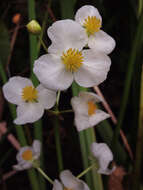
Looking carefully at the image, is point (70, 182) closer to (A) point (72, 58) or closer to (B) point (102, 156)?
(B) point (102, 156)

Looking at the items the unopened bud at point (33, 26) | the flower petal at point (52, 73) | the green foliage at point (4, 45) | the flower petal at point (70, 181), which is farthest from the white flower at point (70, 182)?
the green foliage at point (4, 45)

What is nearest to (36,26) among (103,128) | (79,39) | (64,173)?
(79,39)

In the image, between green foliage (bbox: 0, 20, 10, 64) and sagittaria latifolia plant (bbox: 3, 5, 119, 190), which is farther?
green foliage (bbox: 0, 20, 10, 64)

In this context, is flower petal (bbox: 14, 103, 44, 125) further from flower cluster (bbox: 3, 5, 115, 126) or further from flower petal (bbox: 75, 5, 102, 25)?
flower petal (bbox: 75, 5, 102, 25)

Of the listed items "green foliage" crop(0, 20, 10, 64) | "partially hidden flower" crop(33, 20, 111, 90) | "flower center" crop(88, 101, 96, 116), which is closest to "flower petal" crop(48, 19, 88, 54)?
"partially hidden flower" crop(33, 20, 111, 90)

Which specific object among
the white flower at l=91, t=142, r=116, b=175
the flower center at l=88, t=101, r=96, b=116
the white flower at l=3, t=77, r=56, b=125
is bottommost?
the white flower at l=91, t=142, r=116, b=175

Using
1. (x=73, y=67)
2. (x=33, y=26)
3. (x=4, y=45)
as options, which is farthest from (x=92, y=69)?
(x=4, y=45)

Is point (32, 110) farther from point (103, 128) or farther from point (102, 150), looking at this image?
point (103, 128)
